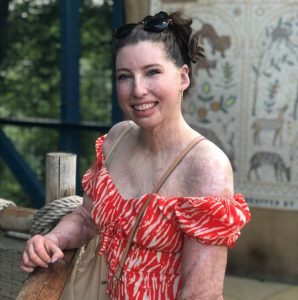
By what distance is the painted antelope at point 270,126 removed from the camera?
13.1 ft

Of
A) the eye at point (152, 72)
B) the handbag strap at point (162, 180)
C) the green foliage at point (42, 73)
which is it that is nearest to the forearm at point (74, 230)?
the handbag strap at point (162, 180)

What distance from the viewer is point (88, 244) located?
1992 millimetres

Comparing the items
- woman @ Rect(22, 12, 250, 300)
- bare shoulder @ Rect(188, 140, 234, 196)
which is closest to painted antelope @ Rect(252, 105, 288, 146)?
woman @ Rect(22, 12, 250, 300)

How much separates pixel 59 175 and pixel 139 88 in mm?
789

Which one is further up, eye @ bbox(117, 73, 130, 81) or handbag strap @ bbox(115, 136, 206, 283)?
eye @ bbox(117, 73, 130, 81)

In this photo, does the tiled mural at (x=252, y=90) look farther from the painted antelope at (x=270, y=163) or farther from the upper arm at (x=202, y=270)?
the upper arm at (x=202, y=270)

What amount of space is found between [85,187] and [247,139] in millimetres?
2371

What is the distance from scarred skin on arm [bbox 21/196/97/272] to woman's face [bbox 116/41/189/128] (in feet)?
1.37

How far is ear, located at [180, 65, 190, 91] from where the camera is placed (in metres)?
1.63


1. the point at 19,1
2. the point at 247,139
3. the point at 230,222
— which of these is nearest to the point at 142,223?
the point at 230,222

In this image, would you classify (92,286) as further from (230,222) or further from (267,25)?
(267,25)

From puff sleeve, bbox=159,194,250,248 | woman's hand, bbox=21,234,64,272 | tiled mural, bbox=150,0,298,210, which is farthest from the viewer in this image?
tiled mural, bbox=150,0,298,210

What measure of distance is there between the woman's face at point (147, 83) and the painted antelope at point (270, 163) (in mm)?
2540

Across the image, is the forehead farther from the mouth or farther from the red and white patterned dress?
the red and white patterned dress
